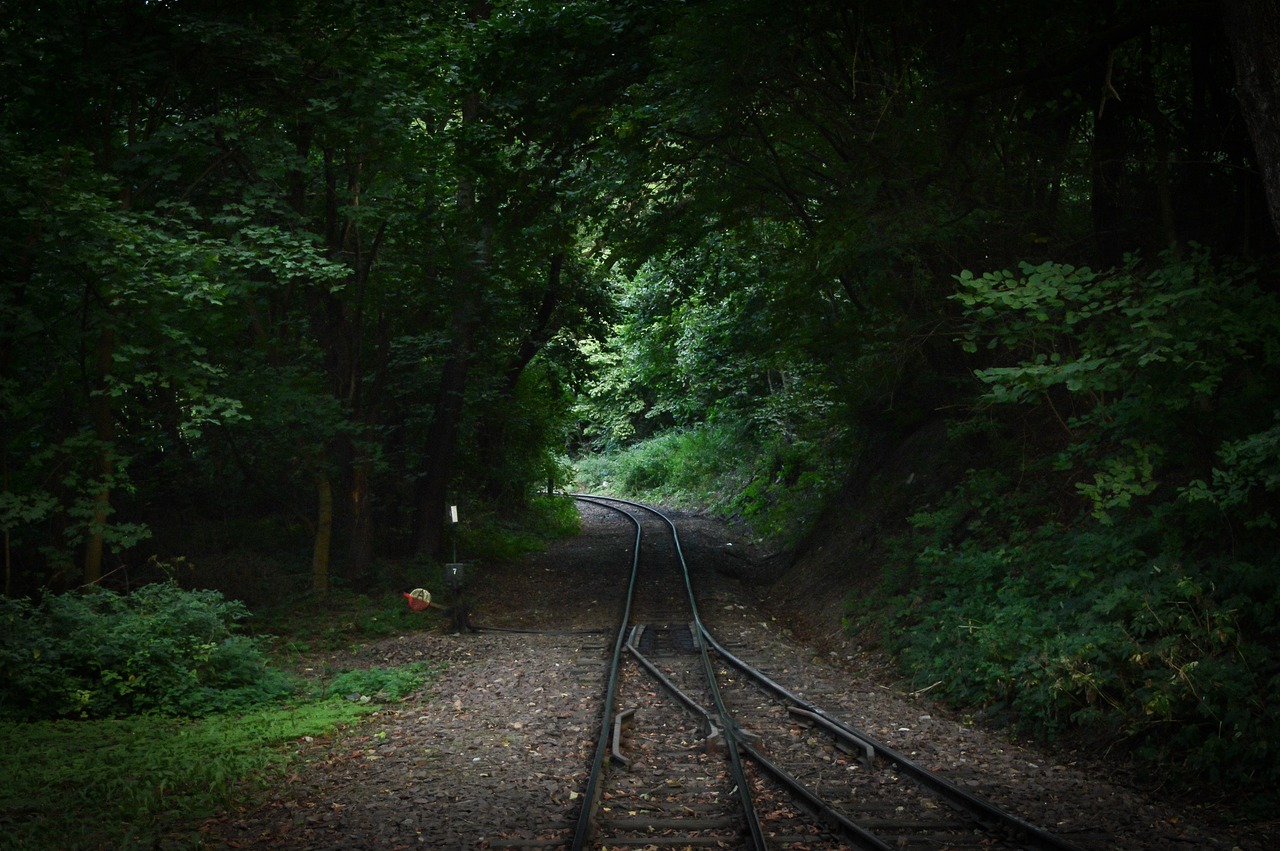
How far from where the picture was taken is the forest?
7.30 metres

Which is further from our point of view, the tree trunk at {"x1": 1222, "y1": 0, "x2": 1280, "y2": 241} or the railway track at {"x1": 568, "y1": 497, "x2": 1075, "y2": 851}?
the tree trunk at {"x1": 1222, "y1": 0, "x2": 1280, "y2": 241}

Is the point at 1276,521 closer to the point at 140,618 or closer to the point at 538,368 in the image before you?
the point at 140,618

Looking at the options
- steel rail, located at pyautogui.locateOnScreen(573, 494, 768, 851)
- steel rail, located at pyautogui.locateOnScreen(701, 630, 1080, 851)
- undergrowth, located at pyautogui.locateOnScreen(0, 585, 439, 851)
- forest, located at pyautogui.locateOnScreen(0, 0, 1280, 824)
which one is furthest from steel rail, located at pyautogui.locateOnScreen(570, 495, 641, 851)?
forest, located at pyautogui.locateOnScreen(0, 0, 1280, 824)

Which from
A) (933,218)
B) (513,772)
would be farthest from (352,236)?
(513,772)

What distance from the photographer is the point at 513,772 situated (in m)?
7.10

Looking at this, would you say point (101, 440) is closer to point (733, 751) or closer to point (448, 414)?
point (448, 414)

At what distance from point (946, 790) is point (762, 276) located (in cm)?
1274

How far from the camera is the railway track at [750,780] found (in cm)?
566

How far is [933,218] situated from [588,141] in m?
5.68

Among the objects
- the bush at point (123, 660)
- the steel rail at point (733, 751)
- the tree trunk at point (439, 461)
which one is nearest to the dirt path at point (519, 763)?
the steel rail at point (733, 751)

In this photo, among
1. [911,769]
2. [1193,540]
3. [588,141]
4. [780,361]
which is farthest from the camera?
[780,361]

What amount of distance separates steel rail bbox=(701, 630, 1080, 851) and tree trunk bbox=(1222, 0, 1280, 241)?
3924 mm

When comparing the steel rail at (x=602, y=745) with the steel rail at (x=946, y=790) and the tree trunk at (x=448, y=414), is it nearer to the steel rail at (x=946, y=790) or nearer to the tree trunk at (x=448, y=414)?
the steel rail at (x=946, y=790)

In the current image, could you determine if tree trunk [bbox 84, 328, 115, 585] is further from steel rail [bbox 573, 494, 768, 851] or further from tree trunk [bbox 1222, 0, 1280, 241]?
tree trunk [bbox 1222, 0, 1280, 241]
